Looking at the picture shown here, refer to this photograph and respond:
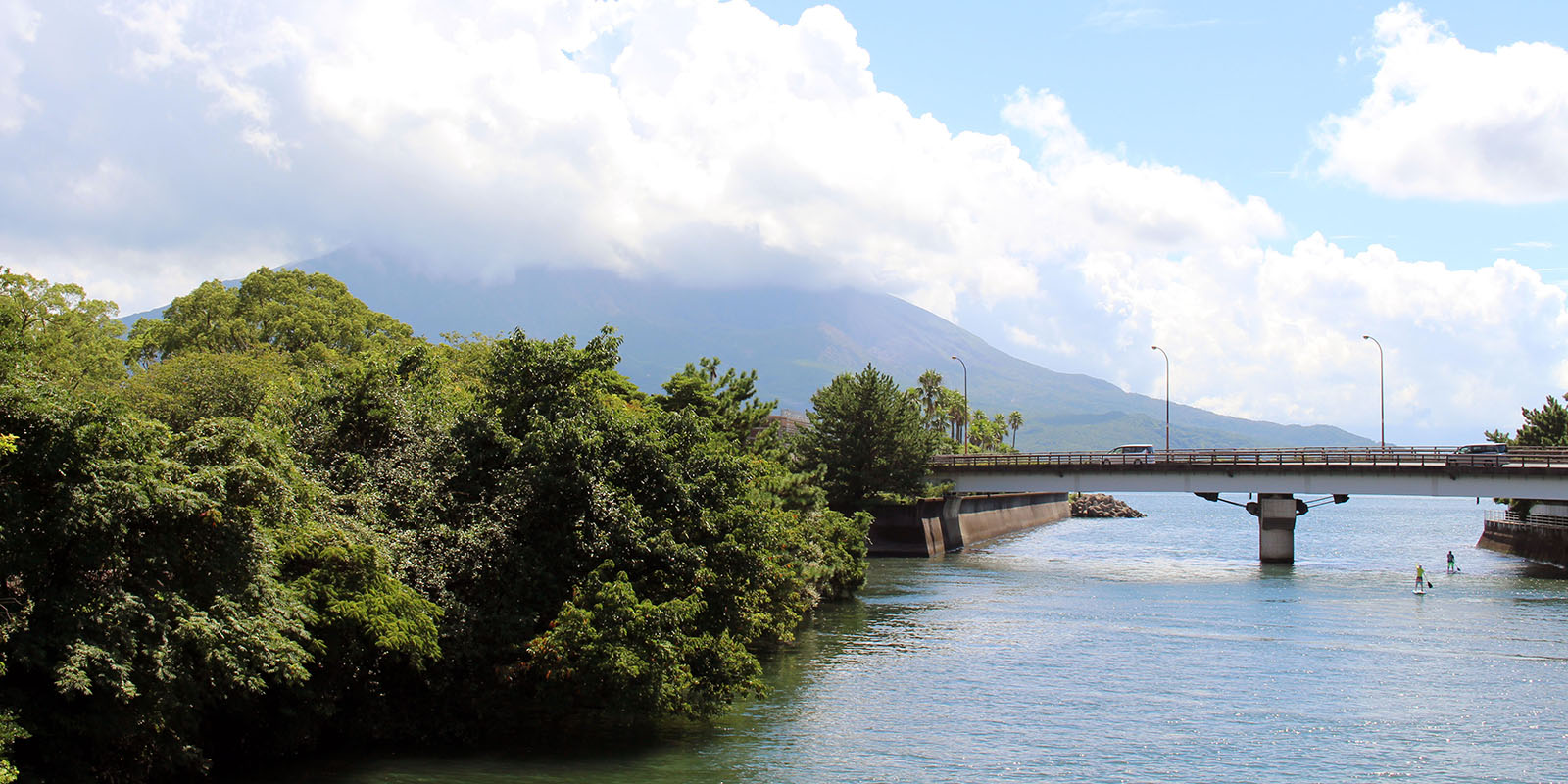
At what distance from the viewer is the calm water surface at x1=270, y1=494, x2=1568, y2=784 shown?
2959 centimetres

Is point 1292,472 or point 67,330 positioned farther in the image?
point 1292,472

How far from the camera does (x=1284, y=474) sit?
84812mm

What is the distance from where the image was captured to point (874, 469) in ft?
308

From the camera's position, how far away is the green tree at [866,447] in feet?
306

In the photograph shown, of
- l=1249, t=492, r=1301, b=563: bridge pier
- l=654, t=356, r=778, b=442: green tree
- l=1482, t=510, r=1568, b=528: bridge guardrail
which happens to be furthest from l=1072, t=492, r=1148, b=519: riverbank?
l=654, t=356, r=778, b=442: green tree

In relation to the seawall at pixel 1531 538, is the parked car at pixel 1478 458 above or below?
above

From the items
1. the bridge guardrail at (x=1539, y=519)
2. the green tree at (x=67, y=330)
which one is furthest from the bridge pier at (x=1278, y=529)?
the green tree at (x=67, y=330)

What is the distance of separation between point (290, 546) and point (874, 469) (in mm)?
69464

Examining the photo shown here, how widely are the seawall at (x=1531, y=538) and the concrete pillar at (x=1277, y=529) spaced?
17.9 m

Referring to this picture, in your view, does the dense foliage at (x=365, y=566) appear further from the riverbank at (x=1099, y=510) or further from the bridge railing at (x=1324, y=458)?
the riverbank at (x=1099, y=510)

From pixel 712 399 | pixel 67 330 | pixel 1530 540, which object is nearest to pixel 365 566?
pixel 712 399

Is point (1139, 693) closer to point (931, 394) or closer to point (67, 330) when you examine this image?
point (67, 330)

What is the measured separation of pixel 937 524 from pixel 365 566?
7639cm

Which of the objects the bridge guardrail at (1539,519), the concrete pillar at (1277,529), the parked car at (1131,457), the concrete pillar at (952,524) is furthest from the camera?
the concrete pillar at (952,524)
